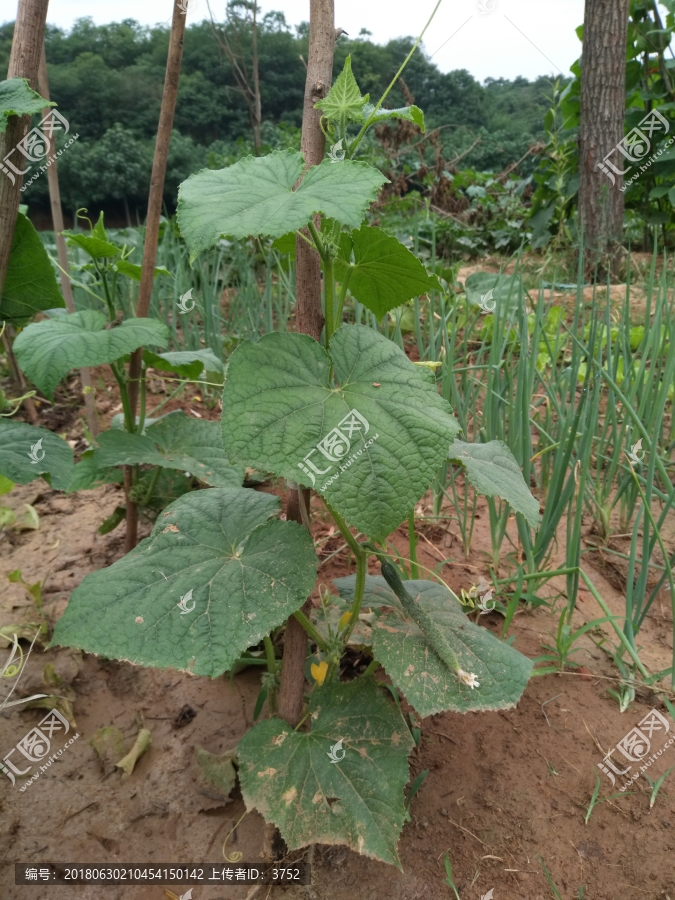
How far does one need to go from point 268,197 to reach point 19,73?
21.6 inches

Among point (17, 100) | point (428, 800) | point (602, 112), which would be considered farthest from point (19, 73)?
point (602, 112)

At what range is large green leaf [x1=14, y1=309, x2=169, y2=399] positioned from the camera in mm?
910

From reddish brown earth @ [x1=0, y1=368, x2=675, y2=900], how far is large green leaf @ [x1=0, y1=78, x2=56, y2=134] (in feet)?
2.87

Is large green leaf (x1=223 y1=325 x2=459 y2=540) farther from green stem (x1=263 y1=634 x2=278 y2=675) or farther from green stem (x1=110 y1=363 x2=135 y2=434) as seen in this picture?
green stem (x1=110 y1=363 x2=135 y2=434)

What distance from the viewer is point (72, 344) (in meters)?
0.94

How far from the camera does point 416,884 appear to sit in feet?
2.37

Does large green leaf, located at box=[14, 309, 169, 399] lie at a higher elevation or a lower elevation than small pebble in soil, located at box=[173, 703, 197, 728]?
higher

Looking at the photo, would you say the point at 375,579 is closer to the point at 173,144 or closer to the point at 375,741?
the point at 375,741

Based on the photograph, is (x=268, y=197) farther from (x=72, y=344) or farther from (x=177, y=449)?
(x=177, y=449)

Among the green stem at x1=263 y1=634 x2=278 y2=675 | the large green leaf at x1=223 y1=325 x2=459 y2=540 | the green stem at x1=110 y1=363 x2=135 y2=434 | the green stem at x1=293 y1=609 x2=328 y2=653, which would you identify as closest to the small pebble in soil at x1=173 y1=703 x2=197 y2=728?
the green stem at x1=263 y1=634 x2=278 y2=675

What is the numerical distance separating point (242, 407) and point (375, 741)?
442mm

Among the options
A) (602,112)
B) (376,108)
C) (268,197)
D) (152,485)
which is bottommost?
(152,485)

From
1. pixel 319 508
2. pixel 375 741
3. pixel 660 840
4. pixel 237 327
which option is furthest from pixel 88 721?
pixel 237 327

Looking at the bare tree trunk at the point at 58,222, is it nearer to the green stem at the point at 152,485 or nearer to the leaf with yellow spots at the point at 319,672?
the green stem at the point at 152,485
